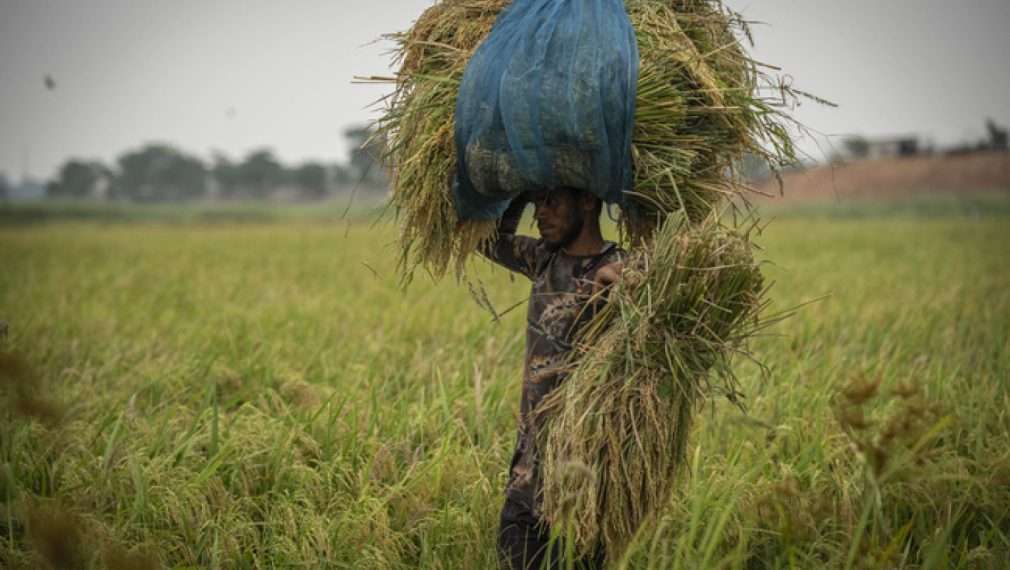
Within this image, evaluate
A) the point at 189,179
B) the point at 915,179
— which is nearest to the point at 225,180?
the point at 189,179

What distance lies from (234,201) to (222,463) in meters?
63.8

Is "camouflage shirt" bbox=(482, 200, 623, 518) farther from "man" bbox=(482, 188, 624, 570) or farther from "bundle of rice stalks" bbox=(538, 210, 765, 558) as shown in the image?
"bundle of rice stalks" bbox=(538, 210, 765, 558)

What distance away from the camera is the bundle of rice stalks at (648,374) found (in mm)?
1557

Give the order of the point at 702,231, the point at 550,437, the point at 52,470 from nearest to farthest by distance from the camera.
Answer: the point at 702,231 < the point at 550,437 < the point at 52,470

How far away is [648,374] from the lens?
160cm

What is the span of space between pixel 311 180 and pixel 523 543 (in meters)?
65.5

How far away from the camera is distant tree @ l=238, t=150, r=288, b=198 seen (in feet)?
208

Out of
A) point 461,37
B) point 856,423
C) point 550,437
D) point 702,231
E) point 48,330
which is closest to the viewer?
point 856,423

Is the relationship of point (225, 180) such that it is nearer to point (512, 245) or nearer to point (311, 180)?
point (311, 180)

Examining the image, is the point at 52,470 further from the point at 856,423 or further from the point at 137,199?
the point at 137,199

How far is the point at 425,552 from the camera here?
1976 millimetres

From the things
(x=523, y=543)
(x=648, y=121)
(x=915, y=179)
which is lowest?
(x=523, y=543)

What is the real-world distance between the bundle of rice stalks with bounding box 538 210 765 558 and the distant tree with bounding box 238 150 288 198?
214ft

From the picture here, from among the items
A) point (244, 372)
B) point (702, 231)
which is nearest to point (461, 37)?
point (702, 231)
